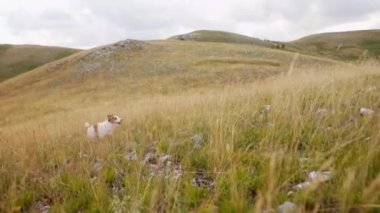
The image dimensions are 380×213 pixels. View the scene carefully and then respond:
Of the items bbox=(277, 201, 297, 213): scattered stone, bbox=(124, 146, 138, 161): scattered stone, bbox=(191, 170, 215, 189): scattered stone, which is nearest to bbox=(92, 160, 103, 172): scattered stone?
bbox=(124, 146, 138, 161): scattered stone

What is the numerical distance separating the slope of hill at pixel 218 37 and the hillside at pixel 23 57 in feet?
95.9

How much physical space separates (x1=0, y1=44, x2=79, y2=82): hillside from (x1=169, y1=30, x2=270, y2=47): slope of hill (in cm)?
2922

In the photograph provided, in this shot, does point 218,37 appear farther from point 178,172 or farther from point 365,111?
point 178,172

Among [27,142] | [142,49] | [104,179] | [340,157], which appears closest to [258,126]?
[340,157]

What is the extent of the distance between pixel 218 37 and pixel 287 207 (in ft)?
237

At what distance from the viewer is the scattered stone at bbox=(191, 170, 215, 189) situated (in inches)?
122

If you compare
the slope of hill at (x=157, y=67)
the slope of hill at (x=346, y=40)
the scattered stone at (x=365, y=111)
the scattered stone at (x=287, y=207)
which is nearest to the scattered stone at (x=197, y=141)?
the scattered stone at (x=287, y=207)

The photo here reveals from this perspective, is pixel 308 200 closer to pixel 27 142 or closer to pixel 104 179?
pixel 104 179

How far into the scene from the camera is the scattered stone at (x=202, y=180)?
311cm

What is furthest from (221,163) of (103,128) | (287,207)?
(103,128)

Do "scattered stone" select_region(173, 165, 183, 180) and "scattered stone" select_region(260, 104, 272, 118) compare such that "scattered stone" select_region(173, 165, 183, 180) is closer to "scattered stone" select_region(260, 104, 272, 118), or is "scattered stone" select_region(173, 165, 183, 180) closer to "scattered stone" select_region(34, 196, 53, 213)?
"scattered stone" select_region(34, 196, 53, 213)

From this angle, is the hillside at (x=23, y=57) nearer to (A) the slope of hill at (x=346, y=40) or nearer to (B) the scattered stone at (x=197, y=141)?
(A) the slope of hill at (x=346, y=40)

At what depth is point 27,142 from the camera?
5281 mm

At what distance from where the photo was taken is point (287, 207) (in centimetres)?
237
